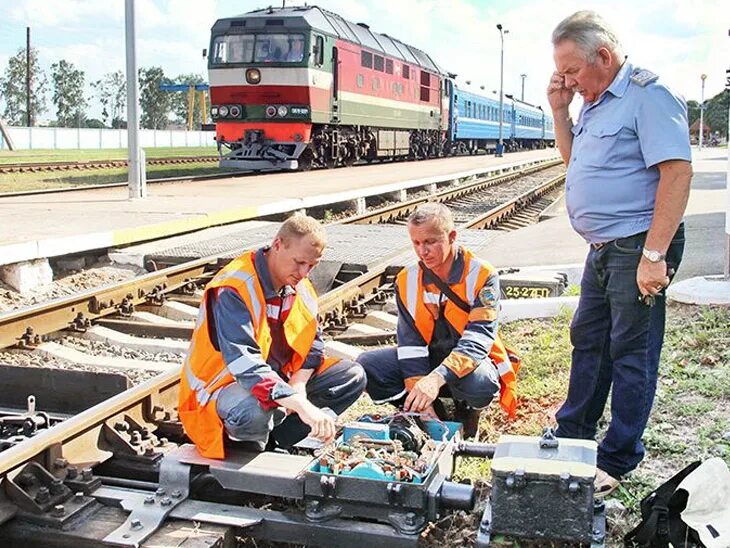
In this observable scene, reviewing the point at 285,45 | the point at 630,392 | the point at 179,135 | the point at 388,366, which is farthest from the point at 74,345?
the point at 179,135

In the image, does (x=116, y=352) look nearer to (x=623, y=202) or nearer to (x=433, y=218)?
(x=433, y=218)

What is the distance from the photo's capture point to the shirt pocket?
3.46 metres

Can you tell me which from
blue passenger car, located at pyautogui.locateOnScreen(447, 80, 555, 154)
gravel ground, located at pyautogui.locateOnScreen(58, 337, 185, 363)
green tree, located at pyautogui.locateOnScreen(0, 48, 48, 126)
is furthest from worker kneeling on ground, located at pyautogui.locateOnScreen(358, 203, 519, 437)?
green tree, located at pyautogui.locateOnScreen(0, 48, 48, 126)

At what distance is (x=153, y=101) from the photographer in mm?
104625

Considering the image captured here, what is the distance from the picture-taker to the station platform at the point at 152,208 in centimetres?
916

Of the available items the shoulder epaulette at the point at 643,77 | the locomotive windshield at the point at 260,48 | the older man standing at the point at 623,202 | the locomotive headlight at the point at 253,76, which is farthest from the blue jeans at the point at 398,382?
the locomotive headlight at the point at 253,76

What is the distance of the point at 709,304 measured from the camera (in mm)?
6113

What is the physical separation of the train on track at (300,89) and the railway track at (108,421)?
1434 centimetres

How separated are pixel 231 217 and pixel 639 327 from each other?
9364mm

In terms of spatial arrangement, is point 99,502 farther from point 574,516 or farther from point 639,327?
point 639,327

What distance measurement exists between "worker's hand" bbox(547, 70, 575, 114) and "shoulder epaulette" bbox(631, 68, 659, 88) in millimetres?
391

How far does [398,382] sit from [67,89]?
4091 inches

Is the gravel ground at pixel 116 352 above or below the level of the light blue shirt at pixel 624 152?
below

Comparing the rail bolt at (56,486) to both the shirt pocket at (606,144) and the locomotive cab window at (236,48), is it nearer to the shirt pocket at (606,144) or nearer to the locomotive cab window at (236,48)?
the shirt pocket at (606,144)
